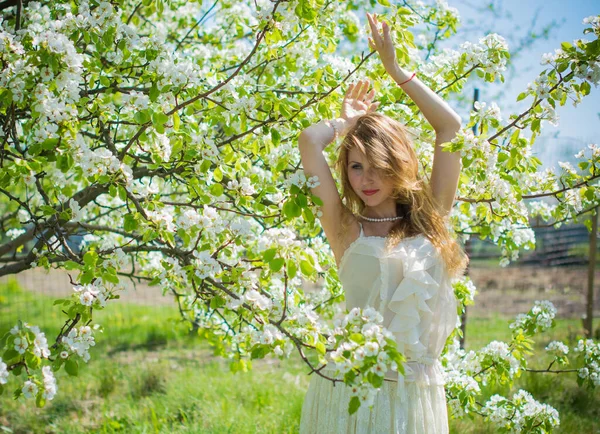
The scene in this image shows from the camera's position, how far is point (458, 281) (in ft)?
8.75

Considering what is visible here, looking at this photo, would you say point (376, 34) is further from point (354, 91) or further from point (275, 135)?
point (275, 135)

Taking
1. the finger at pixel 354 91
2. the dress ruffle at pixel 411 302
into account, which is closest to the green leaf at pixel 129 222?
the dress ruffle at pixel 411 302

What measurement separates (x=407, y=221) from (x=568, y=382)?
2864 mm

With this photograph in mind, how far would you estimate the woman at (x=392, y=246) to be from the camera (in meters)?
1.93

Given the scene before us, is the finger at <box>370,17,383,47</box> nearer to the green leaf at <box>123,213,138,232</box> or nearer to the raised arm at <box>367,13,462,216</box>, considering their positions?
the raised arm at <box>367,13,462,216</box>

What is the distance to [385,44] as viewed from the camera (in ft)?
6.93

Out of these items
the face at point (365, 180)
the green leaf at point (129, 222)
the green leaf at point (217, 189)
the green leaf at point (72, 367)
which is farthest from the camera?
the face at point (365, 180)

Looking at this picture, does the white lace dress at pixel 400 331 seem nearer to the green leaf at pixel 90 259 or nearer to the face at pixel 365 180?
the face at pixel 365 180

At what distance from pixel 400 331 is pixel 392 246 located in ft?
0.91

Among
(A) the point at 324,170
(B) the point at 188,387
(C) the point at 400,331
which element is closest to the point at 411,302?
(C) the point at 400,331

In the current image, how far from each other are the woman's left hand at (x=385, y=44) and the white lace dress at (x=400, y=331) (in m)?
0.59

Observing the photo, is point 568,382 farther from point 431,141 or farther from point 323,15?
point 323,15

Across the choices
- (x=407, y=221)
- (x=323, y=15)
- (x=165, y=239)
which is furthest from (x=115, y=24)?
(x=407, y=221)

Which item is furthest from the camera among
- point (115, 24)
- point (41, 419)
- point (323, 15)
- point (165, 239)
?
point (41, 419)
